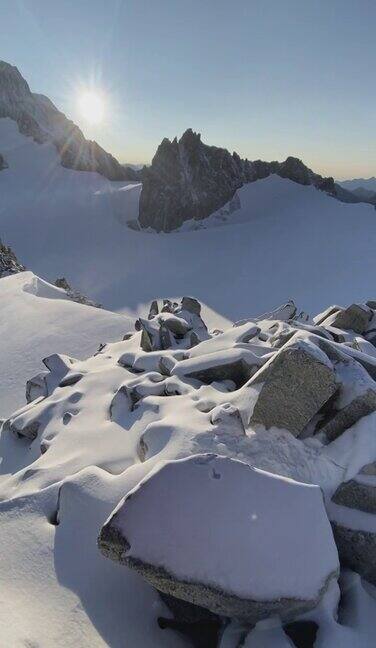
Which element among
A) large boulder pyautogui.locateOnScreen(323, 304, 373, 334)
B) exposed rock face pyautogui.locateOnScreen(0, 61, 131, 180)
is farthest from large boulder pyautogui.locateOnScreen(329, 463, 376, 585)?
exposed rock face pyautogui.locateOnScreen(0, 61, 131, 180)

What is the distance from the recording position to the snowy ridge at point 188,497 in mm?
3721

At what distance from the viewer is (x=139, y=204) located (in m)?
53.5

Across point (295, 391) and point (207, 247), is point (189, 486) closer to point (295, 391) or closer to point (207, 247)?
point (295, 391)

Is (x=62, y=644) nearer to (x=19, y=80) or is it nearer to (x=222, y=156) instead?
(x=222, y=156)

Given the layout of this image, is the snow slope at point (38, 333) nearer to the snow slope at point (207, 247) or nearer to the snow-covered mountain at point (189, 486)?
the snow-covered mountain at point (189, 486)

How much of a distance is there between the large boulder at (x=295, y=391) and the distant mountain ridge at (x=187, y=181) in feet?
151

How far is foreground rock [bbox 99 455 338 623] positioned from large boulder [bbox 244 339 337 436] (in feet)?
5.37

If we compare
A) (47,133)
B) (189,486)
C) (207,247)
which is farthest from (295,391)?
(47,133)

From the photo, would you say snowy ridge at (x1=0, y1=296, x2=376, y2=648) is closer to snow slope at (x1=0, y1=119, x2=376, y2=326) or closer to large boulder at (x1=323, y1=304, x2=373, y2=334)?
large boulder at (x1=323, y1=304, x2=373, y2=334)

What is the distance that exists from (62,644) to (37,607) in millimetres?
479

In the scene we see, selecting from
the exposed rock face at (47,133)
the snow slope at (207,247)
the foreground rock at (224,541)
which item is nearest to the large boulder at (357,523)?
the foreground rock at (224,541)

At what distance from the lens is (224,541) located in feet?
12.3

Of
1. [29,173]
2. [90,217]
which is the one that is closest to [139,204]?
[90,217]

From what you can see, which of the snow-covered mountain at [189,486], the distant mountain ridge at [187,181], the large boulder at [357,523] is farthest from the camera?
the distant mountain ridge at [187,181]
